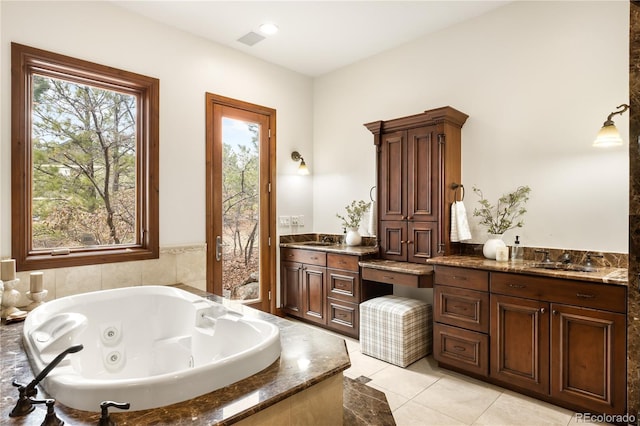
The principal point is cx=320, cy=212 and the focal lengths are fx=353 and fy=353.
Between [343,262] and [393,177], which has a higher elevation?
[393,177]

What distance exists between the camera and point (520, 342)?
2332 millimetres

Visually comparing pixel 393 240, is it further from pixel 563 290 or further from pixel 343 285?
pixel 563 290

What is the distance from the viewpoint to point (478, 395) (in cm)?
236

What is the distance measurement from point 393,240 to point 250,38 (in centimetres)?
242

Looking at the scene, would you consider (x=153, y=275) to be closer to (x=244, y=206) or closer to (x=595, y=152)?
(x=244, y=206)

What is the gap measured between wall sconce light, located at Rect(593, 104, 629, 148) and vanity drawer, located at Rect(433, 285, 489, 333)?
1.22 m

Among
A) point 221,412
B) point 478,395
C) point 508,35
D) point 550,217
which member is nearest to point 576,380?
point 478,395

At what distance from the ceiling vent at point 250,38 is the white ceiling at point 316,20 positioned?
5cm

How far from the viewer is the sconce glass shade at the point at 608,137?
2.22m

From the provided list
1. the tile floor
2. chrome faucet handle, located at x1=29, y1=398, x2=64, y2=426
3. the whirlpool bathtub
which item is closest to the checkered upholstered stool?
the tile floor

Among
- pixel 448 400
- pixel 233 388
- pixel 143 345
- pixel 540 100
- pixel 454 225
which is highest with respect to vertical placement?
pixel 540 100

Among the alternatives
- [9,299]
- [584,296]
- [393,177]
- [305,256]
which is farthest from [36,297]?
[584,296]

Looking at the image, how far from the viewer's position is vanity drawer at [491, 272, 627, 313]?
6.49ft

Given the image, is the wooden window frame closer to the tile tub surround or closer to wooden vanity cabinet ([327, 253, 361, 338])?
the tile tub surround
